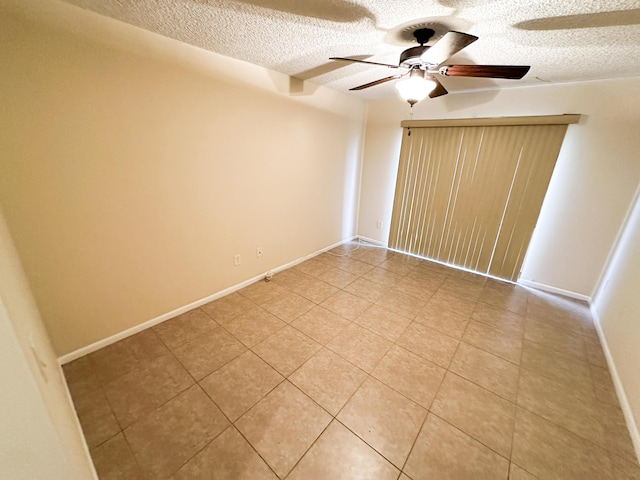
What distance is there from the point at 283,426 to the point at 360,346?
0.84 metres

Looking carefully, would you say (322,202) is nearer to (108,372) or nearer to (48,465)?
(108,372)

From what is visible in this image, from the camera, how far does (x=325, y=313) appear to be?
2453 mm

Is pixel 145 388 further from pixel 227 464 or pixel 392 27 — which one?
pixel 392 27

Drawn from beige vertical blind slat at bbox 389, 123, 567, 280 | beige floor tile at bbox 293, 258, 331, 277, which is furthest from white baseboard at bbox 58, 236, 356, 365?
beige vertical blind slat at bbox 389, 123, 567, 280

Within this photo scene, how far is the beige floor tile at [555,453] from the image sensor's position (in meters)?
1.28

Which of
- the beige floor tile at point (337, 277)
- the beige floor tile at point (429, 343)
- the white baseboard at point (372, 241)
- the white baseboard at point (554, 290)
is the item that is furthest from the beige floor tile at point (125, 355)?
the white baseboard at point (554, 290)

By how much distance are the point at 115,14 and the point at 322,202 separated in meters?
2.59

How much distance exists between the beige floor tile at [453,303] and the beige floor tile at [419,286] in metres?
0.07

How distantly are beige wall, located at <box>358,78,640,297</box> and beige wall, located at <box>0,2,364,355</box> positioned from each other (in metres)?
2.32

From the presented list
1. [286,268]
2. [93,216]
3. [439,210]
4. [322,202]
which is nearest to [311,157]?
[322,202]

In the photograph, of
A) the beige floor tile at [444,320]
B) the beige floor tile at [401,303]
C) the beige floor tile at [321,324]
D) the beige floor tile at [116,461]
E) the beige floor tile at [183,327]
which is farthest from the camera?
the beige floor tile at [401,303]

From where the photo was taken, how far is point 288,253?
3.33m

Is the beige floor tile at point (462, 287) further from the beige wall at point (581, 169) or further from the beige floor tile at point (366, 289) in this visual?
the beige floor tile at point (366, 289)

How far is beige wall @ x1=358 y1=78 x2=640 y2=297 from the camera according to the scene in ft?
7.79
